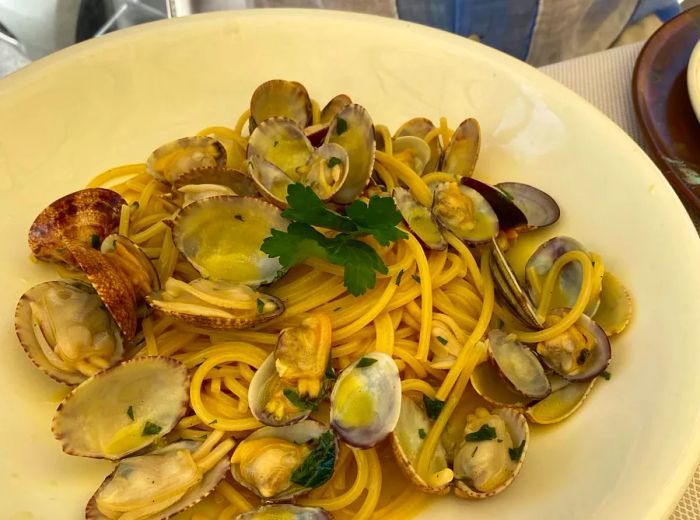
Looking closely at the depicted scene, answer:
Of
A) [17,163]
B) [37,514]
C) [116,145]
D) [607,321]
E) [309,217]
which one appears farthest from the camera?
[116,145]

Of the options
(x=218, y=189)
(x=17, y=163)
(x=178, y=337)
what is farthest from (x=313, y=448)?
(x=17, y=163)

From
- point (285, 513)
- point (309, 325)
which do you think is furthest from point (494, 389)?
point (285, 513)

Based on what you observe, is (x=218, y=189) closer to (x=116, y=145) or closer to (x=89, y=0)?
(x=116, y=145)

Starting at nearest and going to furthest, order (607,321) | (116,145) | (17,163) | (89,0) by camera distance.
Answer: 1. (607,321)
2. (17,163)
3. (116,145)
4. (89,0)

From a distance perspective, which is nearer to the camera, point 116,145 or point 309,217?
point 309,217

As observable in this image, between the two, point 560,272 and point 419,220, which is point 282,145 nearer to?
point 419,220

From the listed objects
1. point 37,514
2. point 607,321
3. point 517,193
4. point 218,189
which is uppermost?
point 218,189
